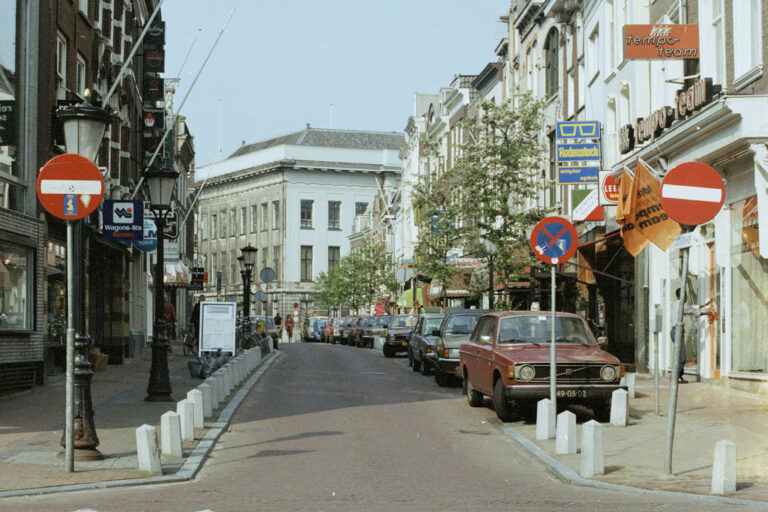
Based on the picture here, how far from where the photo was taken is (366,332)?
54125mm

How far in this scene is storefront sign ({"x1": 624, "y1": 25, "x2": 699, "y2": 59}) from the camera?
2297 centimetres

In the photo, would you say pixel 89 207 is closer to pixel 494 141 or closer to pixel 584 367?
pixel 584 367

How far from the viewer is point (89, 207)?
1119 cm

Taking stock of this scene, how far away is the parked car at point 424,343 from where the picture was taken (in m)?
27.3

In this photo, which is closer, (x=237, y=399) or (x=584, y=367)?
(x=584, y=367)

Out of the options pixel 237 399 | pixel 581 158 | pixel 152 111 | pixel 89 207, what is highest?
pixel 152 111

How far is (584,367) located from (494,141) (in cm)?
1839

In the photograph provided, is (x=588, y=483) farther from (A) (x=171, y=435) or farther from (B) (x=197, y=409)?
(B) (x=197, y=409)

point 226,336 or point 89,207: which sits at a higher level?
point 89,207

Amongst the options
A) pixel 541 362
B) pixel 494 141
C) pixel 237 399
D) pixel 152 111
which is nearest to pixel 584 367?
pixel 541 362

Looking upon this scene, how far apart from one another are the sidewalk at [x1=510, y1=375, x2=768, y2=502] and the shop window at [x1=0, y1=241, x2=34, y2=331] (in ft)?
31.8

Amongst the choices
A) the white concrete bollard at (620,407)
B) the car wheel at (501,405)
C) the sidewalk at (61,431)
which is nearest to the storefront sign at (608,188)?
the sidewalk at (61,431)

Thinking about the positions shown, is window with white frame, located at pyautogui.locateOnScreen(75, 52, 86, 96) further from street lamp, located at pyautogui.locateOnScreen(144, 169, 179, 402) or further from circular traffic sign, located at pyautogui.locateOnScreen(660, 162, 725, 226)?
Result: circular traffic sign, located at pyautogui.locateOnScreen(660, 162, 725, 226)

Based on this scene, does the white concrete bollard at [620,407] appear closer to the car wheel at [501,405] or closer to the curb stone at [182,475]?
the car wheel at [501,405]
